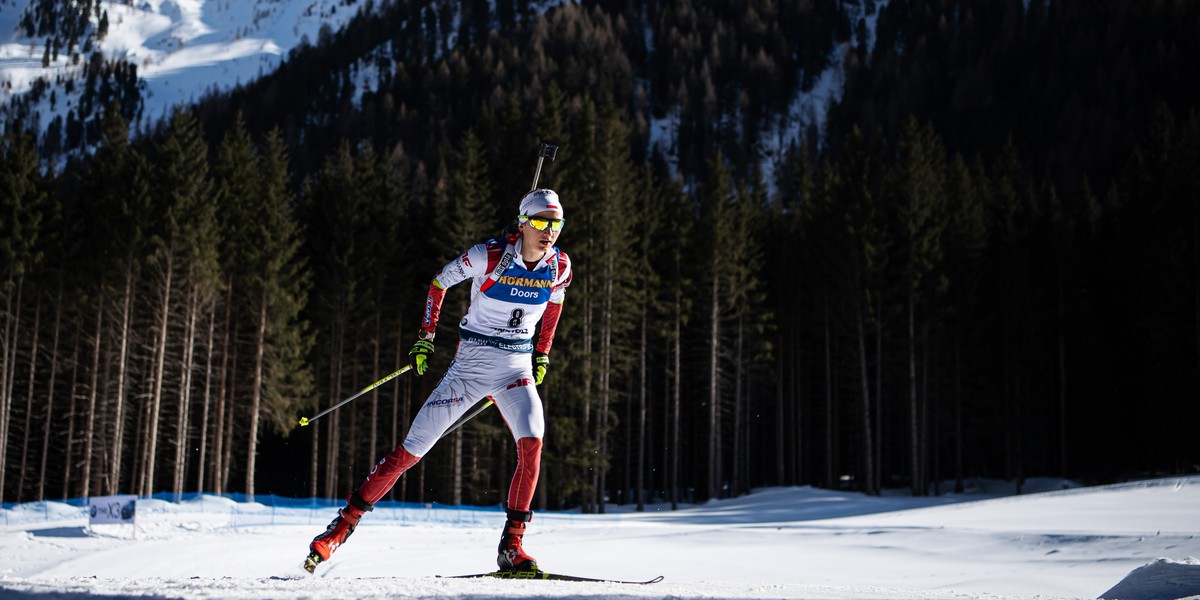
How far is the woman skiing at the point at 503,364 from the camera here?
22.6ft

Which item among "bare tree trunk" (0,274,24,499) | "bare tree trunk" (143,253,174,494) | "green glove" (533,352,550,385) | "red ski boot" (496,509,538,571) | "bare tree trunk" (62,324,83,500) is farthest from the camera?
"bare tree trunk" (62,324,83,500)

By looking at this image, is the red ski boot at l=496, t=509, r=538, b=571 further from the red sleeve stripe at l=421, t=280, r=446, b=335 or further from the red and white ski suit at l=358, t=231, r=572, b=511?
the red sleeve stripe at l=421, t=280, r=446, b=335

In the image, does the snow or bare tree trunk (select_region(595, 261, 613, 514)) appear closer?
the snow

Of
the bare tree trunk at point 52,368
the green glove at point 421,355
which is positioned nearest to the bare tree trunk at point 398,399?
the bare tree trunk at point 52,368

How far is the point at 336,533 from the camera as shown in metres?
6.80

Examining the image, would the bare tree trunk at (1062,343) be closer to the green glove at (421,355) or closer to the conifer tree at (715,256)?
the conifer tree at (715,256)

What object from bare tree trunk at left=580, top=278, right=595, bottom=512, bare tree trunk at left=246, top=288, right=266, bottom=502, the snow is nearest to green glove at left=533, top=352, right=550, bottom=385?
the snow

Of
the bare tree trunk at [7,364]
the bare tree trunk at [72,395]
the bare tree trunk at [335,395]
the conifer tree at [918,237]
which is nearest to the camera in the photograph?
the bare tree trunk at [7,364]

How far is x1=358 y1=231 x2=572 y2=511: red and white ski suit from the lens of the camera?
273 inches

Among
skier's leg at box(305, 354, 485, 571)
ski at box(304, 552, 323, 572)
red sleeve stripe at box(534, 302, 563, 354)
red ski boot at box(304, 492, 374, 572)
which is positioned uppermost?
red sleeve stripe at box(534, 302, 563, 354)

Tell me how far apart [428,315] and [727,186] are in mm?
32098

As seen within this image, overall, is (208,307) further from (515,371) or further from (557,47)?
(557,47)

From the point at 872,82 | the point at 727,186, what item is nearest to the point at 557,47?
the point at 872,82

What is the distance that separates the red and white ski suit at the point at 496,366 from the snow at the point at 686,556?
1.16 m
